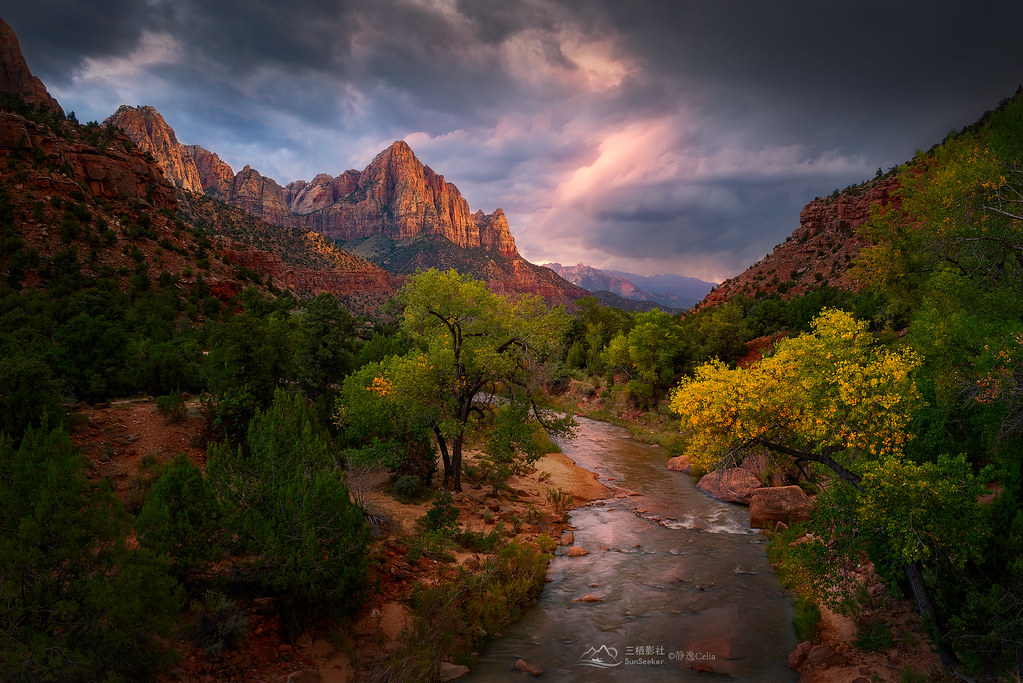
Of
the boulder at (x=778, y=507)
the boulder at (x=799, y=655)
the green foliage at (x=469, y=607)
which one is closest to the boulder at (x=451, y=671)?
the green foliage at (x=469, y=607)

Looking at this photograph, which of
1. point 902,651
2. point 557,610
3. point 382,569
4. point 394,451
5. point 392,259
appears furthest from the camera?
point 392,259

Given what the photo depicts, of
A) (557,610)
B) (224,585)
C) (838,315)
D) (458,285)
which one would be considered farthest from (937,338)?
(224,585)

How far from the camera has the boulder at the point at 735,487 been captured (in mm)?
21594

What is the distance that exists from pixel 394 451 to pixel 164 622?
1037 centimetres

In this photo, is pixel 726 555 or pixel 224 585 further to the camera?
pixel 726 555

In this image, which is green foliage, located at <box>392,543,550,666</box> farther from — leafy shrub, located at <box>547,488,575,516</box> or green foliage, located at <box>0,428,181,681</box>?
leafy shrub, located at <box>547,488,575,516</box>

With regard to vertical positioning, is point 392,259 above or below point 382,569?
above

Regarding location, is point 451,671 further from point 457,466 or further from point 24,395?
point 24,395

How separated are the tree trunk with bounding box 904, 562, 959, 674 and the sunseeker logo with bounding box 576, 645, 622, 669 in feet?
20.0

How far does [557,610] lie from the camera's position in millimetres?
12398

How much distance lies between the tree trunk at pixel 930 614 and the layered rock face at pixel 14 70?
83635 mm

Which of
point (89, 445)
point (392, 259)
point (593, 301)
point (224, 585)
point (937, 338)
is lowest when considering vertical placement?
point (224, 585)

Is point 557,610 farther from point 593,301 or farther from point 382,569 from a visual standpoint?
point 593,301

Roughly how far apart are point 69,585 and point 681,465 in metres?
26.9
